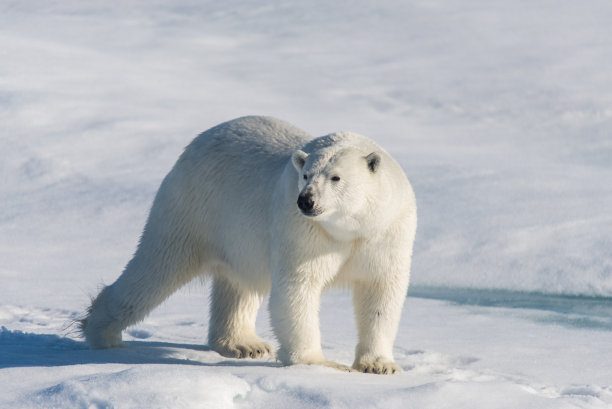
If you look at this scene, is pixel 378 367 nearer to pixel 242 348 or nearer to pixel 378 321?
pixel 378 321

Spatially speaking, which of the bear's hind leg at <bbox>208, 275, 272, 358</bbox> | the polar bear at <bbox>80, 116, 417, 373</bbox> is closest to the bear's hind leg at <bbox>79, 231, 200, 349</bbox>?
the polar bear at <bbox>80, 116, 417, 373</bbox>

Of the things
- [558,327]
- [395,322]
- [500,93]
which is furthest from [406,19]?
[395,322]

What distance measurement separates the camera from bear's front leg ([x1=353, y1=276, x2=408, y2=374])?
3938mm

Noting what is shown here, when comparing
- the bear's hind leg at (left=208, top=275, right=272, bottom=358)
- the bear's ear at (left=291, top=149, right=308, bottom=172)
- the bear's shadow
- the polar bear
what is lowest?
the bear's shadow

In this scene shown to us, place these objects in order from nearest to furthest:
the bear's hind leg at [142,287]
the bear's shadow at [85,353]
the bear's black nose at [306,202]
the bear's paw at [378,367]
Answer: the bear's black nose at [306,202] < the bear's paw at [378,367] < the bear's shadow at [85,353] < the bear's hind leg at [142,287]

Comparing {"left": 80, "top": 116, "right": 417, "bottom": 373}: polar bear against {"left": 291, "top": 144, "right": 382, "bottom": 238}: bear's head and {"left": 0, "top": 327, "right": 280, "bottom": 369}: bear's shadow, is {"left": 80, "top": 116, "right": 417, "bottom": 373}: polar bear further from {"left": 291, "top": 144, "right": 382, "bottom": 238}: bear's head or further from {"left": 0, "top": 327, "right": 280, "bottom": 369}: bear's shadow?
{"left": 0, "top": 327, "right": 280, "bottom": 369}: bear's shadow

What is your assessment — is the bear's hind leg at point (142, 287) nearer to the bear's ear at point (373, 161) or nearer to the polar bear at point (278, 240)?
the polar bear at point (278, 240)

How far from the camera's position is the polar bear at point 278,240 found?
3.63 meters

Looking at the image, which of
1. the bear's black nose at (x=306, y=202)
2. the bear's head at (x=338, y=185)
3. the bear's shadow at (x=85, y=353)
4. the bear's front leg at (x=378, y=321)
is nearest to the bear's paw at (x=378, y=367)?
the bear's front leg at (x=378, y=321)

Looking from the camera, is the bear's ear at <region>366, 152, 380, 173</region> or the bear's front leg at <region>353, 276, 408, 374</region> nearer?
the bear's ear at <region>366, 152, 380, 173</region>

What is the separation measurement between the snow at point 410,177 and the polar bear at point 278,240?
0.25 metres

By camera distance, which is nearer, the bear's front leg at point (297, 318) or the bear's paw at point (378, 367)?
the bear's front leg at point (297, 318)

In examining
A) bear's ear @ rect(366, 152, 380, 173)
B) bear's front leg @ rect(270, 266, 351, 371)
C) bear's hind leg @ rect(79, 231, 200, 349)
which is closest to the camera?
bear's ear @ rect(366, 152, 380, 173)

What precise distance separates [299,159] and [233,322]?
156cm
